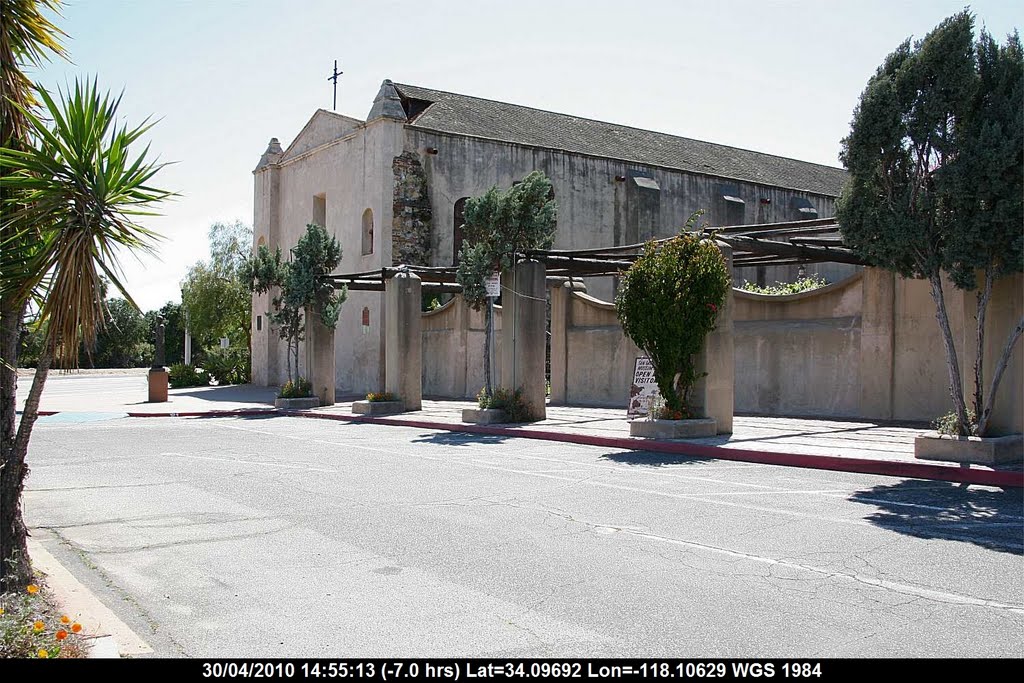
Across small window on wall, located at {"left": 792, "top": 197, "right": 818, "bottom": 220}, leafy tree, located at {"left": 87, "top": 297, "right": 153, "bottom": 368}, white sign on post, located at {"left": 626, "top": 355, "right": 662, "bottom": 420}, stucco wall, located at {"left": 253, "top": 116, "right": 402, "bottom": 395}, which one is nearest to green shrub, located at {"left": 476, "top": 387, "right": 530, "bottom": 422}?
white sign on post, located at {"left": 626, "top": 355, "right": 662, "bottom": 420}

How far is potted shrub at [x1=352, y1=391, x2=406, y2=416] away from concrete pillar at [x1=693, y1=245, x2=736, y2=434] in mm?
9886

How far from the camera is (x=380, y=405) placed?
2392 cm

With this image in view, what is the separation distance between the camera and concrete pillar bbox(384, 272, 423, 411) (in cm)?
2480

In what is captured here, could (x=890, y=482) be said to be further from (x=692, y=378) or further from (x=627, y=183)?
(x=627, y=183)

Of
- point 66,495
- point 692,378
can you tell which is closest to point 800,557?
point 66,495

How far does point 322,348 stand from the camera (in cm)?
2814

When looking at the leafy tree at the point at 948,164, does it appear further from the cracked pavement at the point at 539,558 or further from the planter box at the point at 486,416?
the planter box at the point at 486,416

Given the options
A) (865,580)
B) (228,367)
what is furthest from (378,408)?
(228,367)

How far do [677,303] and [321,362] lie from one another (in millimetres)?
15009

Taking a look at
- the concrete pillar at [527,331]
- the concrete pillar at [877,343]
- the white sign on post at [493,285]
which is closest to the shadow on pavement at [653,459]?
the concrete pillar at [527,331]

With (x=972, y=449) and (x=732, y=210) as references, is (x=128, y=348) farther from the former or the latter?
(x=972, y=449)

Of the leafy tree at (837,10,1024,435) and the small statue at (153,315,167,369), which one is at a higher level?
the leafy tree at (837,10,1024,435)

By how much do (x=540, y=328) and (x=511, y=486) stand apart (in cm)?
1013

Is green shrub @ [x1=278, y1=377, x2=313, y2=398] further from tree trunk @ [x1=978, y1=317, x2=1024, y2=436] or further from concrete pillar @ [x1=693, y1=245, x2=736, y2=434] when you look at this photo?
tree trunk @ [x1=978, y1=317, x2=1024, y2=436]
